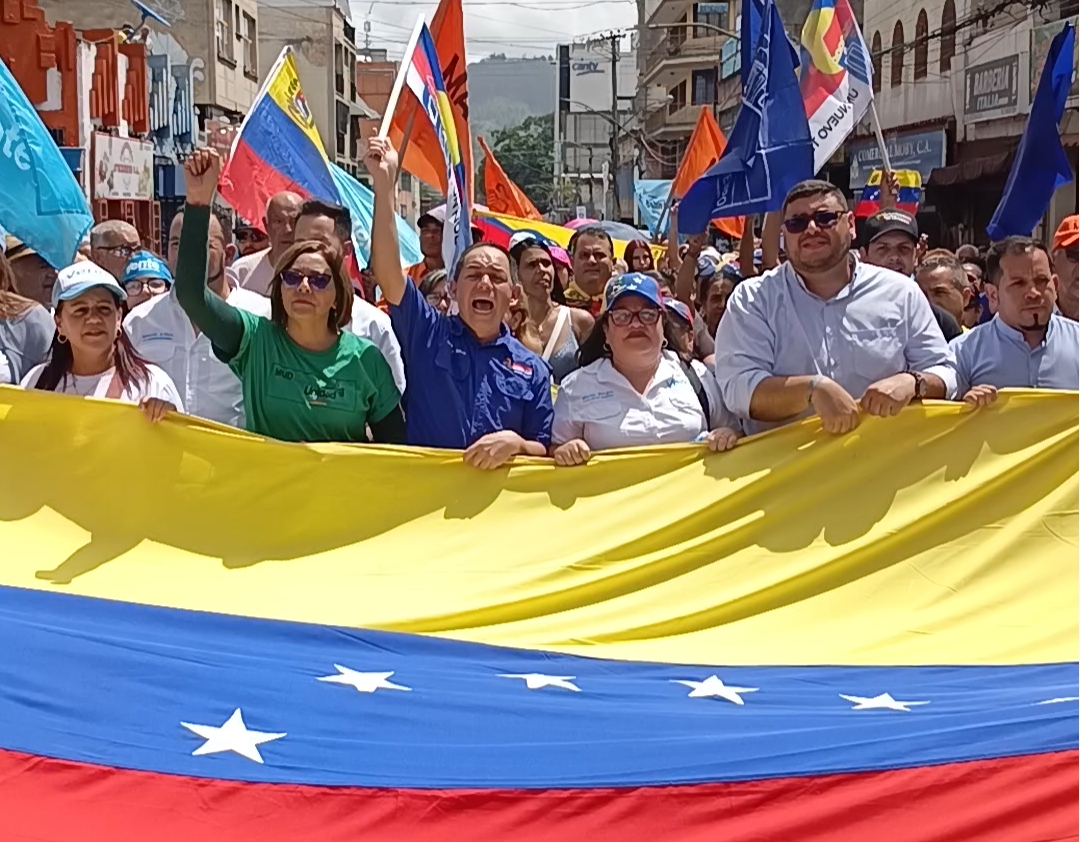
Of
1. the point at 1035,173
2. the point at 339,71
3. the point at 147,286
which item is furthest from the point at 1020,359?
the point at 339,71

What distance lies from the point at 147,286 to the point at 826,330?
3.37m

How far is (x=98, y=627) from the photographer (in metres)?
4.09

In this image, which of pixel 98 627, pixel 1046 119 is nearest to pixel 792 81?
pixel 1046 119

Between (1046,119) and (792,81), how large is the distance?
2.13m

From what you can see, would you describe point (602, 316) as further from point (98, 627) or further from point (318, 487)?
point (98, 627)

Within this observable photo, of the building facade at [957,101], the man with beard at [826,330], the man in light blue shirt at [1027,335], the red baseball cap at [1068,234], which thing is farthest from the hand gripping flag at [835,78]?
the building facade at [957,101]

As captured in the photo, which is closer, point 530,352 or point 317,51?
point 530,352

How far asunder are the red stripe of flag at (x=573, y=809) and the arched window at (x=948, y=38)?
27032 mm

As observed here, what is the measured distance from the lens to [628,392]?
4.97 meters

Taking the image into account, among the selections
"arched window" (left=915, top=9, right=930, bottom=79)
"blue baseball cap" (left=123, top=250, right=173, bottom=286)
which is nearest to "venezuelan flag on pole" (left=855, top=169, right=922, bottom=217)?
"arched window" (left=915, top=9, right=930, bottom=79)

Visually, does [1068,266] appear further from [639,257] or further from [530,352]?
[639,257]

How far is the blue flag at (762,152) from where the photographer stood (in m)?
7.70

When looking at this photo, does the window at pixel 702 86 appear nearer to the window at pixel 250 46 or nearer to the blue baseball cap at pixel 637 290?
the window at pixel 250 46

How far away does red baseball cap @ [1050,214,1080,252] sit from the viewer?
541cm
